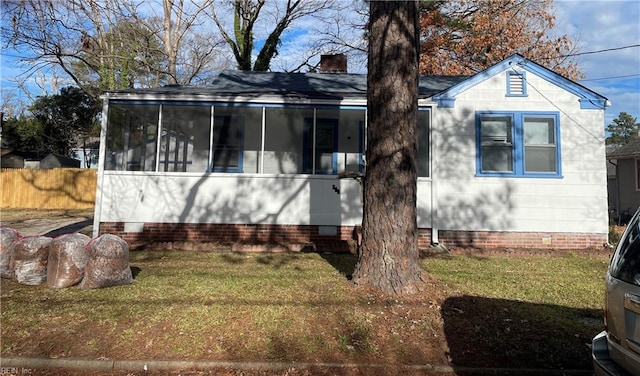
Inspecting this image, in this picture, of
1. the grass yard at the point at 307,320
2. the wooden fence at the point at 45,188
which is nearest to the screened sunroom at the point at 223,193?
the grass yard at the point at 307,320

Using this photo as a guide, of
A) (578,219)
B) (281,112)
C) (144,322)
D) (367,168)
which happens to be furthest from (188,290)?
(578,219)

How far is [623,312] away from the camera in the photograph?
2207mm

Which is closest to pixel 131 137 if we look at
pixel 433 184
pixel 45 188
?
pixel 433 184

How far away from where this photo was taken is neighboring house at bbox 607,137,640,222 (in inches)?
670

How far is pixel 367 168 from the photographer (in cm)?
513

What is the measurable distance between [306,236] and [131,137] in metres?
5.47

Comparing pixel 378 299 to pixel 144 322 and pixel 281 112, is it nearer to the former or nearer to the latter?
pixel 144 322

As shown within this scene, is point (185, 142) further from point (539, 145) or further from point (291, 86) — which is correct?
point (539, 145)

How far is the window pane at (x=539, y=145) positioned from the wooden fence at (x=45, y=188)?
1962 cm

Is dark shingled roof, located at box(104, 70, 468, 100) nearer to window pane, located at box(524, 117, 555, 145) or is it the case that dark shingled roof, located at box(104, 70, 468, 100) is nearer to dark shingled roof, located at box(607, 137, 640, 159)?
window pane, located at box(524, 117, 555, 145)

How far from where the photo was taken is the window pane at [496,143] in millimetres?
9102

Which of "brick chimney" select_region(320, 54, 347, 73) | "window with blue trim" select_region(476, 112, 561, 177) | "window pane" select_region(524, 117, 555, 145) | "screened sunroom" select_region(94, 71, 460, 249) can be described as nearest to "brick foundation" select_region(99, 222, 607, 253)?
"screened sunroom" select_region(94, 71, 460, 249)

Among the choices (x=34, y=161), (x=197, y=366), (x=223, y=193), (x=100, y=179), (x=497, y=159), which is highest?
(x=34, y=161)

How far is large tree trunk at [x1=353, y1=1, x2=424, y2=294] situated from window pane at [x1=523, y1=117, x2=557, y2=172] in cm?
529
